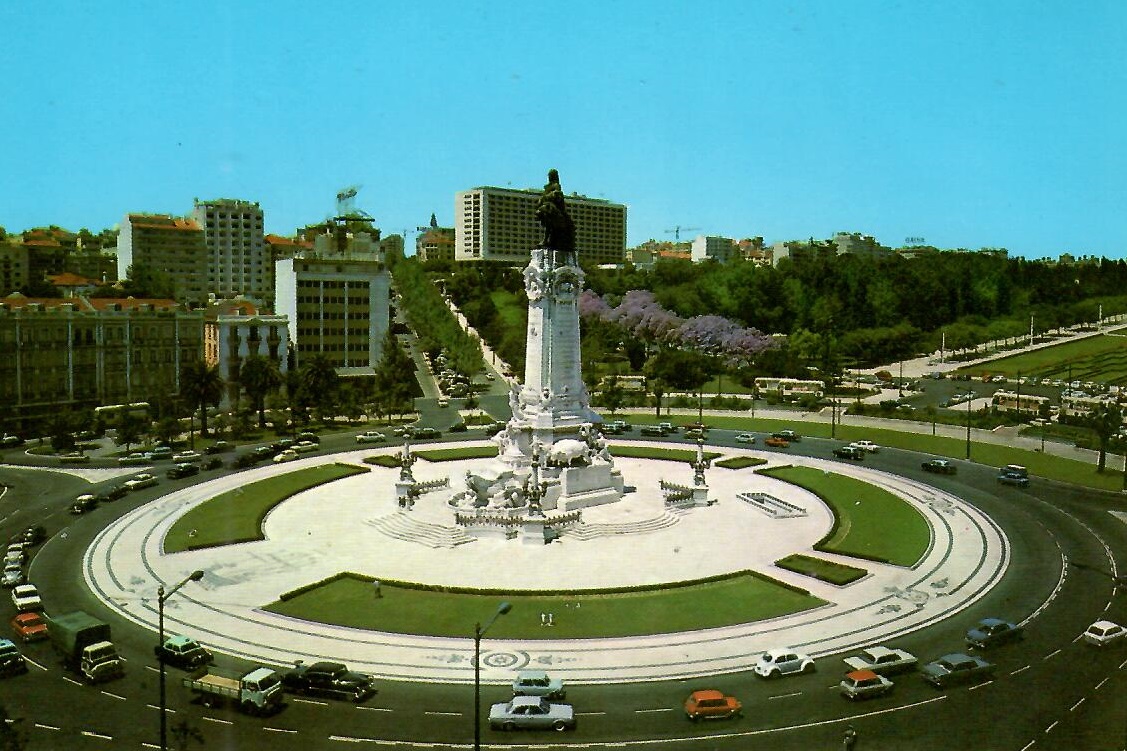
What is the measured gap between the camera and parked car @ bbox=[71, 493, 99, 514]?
59.1m

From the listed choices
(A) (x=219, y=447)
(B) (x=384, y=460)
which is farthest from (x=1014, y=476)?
(A) (x=219, y=447)

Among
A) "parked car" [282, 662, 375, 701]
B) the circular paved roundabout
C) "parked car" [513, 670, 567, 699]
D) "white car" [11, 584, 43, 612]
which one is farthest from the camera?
"white car" [11, 584, 43, 612]

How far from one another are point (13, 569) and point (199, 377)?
41866 mm

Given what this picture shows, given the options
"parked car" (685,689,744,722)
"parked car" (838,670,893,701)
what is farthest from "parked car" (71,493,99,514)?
"parked car" (838,670,893,701)

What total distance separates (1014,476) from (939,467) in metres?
6.07

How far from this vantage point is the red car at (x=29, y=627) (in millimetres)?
37844

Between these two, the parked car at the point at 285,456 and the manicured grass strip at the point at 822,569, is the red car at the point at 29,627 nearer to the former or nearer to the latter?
the manicured grass strip at the point at 822,569

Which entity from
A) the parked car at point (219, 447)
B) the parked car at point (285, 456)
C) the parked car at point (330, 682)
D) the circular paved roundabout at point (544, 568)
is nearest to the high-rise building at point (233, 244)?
the parked car at point (219, 447)

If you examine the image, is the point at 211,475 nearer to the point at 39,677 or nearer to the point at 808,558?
the point at 39,677

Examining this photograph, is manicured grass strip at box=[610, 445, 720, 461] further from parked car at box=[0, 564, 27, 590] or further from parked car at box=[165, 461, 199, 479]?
parked car at box=[0, 564, 27, 590]

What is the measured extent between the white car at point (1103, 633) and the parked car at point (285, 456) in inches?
2373

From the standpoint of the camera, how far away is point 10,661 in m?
34.4

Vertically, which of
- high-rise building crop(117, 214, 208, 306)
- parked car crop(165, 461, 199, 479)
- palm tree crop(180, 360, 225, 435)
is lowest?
parked car crop(165, 461, 199, 479)

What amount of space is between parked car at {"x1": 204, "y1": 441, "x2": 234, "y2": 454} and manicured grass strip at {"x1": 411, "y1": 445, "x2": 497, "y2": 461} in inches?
718
